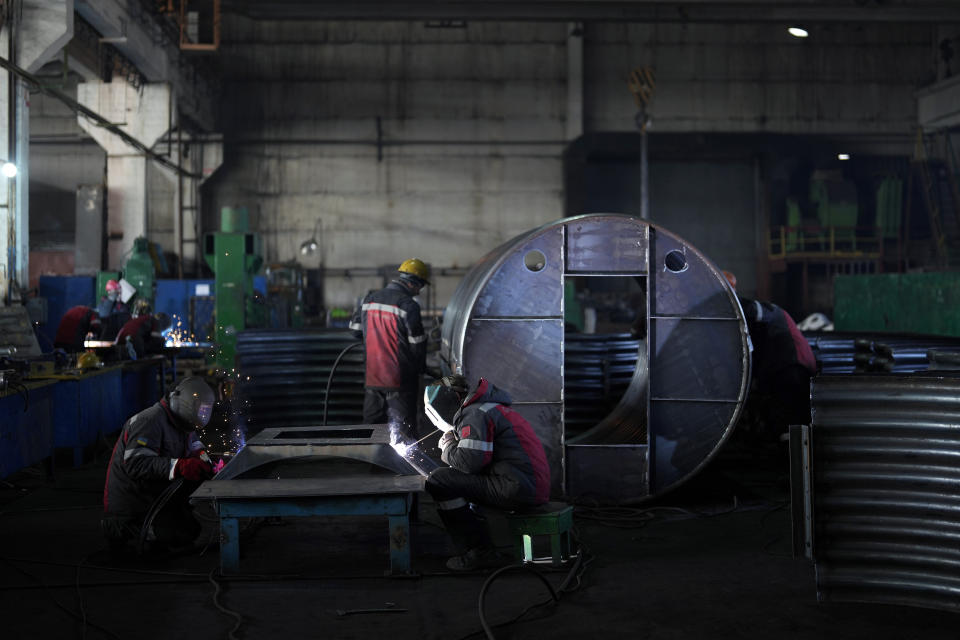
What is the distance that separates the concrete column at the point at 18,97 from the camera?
1216 cm

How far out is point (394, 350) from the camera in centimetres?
834

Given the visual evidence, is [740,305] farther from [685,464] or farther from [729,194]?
[729,194]

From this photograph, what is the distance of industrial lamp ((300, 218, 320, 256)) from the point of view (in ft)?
70.2

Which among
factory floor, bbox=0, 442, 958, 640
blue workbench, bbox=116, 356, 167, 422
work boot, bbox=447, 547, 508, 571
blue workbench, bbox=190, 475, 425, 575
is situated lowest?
factory floor, bbox=0, 442, 958, 640

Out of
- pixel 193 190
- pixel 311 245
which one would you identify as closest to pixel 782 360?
pixel 311 245

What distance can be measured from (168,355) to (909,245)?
18466 mm

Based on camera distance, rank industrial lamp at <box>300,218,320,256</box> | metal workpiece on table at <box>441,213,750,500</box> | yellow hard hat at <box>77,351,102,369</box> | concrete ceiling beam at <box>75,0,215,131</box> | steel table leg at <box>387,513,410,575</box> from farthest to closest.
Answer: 1. industrial lamp at <box>300,218,320,256</box>
2. concrete ceiling beam at <box>75,0,215,131</box>
3. yellow hard hat at <box>77,351,102,369</box>
4. metal workpiece on table at <box>441,213,750,500</box>
5. steel table leg at <box>387,513,410,575</box>

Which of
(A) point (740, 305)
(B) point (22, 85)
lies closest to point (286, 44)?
(B) point (22, 85)

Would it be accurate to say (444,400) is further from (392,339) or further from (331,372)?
(331,372)

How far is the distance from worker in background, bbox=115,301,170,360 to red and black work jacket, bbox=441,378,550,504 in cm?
631

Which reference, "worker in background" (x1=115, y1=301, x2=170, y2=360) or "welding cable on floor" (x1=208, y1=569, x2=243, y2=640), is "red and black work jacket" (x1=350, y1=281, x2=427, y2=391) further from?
"worker in background" (x1=115, y1=301, x2=170, y2=360)

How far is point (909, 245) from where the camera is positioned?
75.3ft

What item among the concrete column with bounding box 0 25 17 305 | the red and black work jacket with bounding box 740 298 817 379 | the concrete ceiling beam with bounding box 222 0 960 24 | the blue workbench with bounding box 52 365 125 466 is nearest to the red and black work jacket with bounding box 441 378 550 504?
the red and black work jacket with bounding box 740 298 817 379

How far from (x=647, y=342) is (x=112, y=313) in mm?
7741
